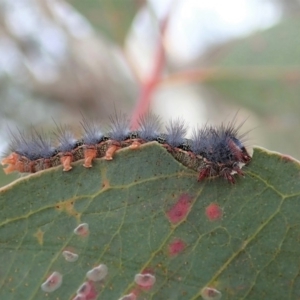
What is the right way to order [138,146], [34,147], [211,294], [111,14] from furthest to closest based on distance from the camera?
[111,14]
[34,147]
[138,146]
[211,294]

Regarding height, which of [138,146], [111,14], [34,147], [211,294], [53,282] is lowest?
[53,282]

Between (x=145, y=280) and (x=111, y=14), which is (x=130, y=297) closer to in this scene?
(x=145, y=280)

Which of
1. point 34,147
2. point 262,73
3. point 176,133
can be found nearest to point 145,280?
point 176,133

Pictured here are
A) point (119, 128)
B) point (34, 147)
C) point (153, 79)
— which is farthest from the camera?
point (153, 79)

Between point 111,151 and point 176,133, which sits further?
point 176,133

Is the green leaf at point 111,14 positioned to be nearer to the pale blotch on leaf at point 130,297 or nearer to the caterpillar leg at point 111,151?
the caterpillar leg at point 111,151

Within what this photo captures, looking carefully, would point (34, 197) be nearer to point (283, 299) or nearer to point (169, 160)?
point (169, 160)
